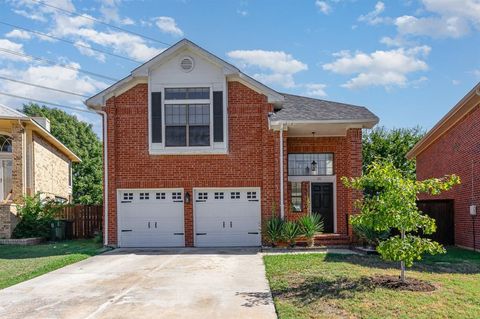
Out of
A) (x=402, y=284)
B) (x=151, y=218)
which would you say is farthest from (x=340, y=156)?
(x=402, y=284)

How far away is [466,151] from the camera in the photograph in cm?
1583

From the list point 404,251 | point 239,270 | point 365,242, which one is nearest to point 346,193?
point 365,242

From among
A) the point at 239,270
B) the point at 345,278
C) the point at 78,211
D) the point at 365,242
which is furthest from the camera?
the point at 78,211

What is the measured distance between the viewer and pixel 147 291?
8.87 meters

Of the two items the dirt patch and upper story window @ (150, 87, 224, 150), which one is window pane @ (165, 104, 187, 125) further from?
the dirt patch

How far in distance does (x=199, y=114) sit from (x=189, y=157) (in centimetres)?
150

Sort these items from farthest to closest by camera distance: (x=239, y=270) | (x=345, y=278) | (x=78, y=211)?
(x=78, y=211)
(x=239, y=270)
(x=345, y=278)

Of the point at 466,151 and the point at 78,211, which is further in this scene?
the point at 78,211

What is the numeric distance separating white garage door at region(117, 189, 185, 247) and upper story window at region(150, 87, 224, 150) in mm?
1764

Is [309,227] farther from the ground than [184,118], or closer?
closer

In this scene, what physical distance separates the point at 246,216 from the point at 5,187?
37.4ft

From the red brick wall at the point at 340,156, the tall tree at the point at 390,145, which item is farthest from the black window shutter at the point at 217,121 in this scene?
the tall tree at the point at 390,145

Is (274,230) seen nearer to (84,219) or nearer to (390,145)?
(84,219)

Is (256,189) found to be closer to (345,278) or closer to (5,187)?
(345,278)
